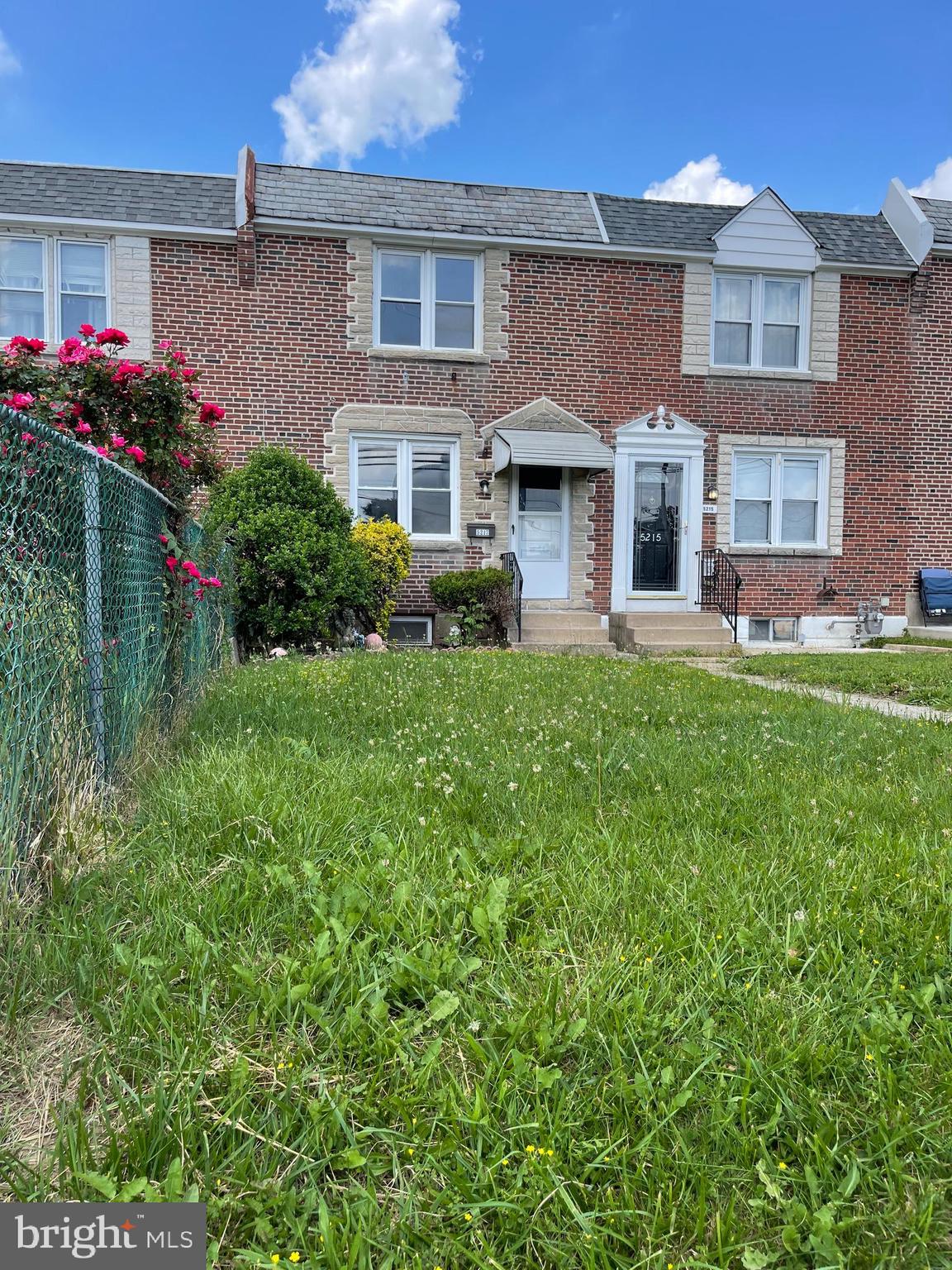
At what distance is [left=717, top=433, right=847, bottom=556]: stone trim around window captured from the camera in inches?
552

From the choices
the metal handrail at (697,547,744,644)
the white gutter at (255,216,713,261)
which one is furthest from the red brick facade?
the metal handrail at (697,547,744,644)

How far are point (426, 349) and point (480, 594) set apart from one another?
4.16m

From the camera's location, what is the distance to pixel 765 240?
13898mm

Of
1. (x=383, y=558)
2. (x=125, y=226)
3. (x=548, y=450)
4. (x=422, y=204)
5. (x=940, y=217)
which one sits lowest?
(x=383, y=558)

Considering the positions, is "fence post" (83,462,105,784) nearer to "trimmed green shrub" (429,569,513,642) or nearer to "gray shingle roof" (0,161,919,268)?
"trimmed green shrub" (429,569,513,642)

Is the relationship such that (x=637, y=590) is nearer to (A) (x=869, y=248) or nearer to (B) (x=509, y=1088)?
(A) (x=869, y=248)

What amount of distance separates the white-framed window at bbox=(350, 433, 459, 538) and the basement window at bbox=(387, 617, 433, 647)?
1.39 m

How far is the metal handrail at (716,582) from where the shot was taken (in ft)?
45.3

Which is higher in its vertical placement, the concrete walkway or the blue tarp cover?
the blue tarp cover

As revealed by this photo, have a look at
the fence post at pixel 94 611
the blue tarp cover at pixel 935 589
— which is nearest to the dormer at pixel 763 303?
the blue tarp cover at pixel 935 589

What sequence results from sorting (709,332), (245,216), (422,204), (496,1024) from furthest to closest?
1. (709,332)
2. (422,204)
3. (245,216)
4. (496,1024)

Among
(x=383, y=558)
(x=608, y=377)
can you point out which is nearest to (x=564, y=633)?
(x=383, y=558)

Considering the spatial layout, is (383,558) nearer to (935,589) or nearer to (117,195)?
(117,195)

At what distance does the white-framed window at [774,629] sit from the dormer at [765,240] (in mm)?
6002
